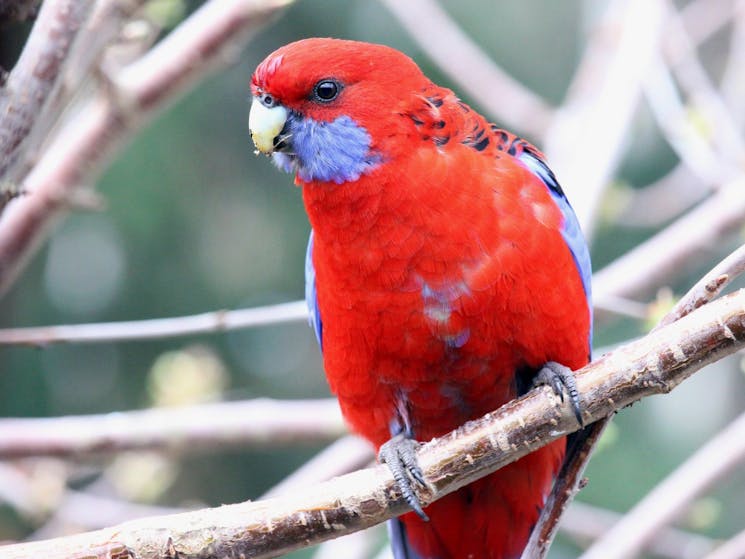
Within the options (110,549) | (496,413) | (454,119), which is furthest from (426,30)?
(110,549)

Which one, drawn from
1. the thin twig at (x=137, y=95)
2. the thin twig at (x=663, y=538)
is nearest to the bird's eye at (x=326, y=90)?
the thin twig at (x=137, y=95)

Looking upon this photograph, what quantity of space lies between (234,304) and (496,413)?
19.4 ft

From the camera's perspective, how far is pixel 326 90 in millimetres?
2348

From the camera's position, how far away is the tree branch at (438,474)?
1.87 m

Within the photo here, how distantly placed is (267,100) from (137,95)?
844 millimetres

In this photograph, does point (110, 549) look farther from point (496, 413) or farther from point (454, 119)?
point (454, 119)

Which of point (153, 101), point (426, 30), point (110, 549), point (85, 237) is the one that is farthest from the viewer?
point (85, 237)

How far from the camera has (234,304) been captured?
25.6 ft

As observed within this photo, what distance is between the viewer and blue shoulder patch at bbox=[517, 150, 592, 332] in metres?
2.59

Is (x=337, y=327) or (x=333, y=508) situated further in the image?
(x=337, y=327)

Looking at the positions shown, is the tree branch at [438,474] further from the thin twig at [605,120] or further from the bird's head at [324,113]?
the thin twig at [605,120]

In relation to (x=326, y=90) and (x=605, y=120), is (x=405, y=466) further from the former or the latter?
(x=605, y=120)

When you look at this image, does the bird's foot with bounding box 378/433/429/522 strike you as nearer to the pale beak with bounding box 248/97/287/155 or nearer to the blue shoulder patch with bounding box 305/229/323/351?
the blue shoulder patch with bounding box 305/229/323/351

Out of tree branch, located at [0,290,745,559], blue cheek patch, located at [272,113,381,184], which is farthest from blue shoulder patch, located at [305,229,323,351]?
tree branch, located at [0,290,745,559]
